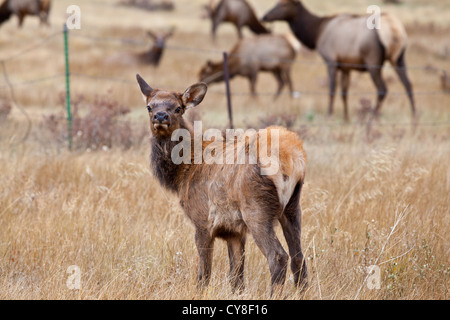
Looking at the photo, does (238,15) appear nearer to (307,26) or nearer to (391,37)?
(307,26)

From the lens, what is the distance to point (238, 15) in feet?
86.4

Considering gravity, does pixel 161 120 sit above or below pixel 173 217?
above

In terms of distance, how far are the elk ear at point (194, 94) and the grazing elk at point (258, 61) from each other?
10682 mm

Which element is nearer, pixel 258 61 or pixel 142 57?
pixel 258 61

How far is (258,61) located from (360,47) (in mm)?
3597

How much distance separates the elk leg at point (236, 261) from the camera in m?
4.66

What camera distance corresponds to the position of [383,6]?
40531mm

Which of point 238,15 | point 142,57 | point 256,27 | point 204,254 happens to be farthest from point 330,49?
point 238,15

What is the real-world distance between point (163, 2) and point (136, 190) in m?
36.3

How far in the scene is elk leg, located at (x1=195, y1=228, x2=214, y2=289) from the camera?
181 inches

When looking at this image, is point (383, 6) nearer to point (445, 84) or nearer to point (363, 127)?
point (445, 84)

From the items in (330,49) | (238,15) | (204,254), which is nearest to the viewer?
(204,254)

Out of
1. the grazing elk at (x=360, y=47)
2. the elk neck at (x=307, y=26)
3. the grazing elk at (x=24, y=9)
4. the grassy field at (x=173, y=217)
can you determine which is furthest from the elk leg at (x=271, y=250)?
the grazing elk at (x=24, y=9)

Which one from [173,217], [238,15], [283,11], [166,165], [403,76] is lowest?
[173,217]
